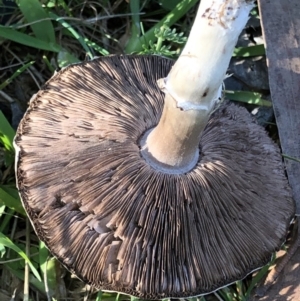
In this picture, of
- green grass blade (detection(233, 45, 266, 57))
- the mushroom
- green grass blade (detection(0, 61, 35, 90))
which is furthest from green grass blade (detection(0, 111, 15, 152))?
green grass blade (detection(233, 45, 266, 57))

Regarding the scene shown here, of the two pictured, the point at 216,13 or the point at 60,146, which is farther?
the point at 60,146

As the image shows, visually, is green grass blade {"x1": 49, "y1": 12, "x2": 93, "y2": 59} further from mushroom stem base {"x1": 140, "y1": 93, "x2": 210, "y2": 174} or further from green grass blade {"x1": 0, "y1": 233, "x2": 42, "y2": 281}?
green grass blade {"x1": 0, "y1": 233, "x2": 42, "y2": 281}

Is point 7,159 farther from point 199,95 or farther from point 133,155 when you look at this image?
point 199,95

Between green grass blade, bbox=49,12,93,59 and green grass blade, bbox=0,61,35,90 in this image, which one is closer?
green grass blade, bbox=0,61,35,90

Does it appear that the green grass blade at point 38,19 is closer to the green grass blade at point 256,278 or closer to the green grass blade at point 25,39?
the green grass blade at point 25,39

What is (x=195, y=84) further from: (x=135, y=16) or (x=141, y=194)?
(x=135, y=16)

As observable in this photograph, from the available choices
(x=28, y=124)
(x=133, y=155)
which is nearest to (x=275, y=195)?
(x=133, y=155)

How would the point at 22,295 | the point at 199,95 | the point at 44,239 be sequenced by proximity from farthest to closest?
the point at 22,295, the point at 44,239, the point at 199,95
